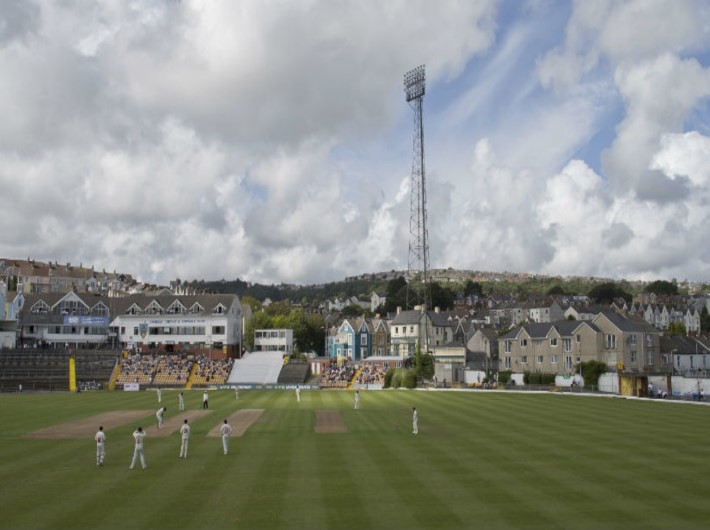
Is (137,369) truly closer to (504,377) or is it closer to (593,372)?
(504,377)

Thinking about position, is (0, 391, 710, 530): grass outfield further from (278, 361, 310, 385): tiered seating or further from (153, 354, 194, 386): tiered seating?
(278, 361, 310, 385): tiered seating

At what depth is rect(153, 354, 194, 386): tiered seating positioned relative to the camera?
82.3 m

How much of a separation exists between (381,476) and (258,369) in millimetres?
68700

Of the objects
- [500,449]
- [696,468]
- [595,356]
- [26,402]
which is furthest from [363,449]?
[595,356]

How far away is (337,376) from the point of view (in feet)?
278

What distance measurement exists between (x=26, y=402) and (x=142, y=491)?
43594 mm

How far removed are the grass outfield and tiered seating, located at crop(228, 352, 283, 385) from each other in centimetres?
4441

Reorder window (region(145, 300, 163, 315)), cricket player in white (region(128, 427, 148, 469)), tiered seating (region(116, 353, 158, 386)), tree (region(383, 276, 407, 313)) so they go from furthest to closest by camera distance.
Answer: tree (region(383, 276, 407, 313)), window (region(145, 300, 163, 315)), tiered seating (region(116, 353, 158, 386)), cricket player in white (region(128, 427, 148, 469))

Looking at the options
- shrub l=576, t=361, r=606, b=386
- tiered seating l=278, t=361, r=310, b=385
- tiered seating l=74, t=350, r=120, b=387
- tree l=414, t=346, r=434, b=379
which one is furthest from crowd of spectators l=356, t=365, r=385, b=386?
tiered seating l=74, t=350, r=120, b=387

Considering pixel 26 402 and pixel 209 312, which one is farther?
pixel 209 312

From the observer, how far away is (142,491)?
69.3ft

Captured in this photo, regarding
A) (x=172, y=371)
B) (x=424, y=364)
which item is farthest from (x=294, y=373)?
(x=424, y=364)

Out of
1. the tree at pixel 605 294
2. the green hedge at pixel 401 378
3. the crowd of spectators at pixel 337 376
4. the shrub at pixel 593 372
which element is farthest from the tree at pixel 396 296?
the shrub at pixel 593 372

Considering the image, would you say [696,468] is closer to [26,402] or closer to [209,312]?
[26,402]
